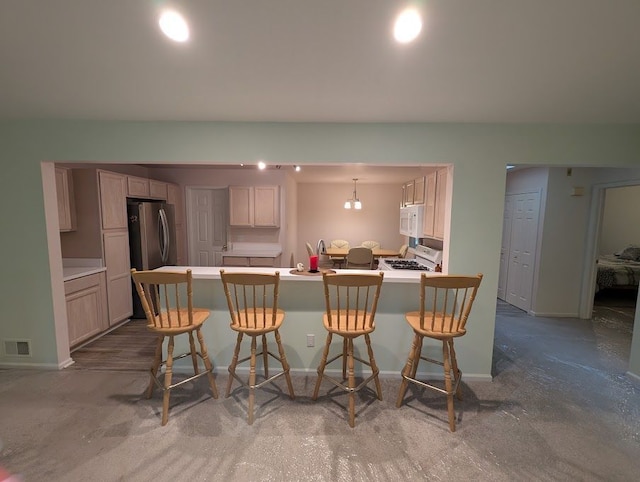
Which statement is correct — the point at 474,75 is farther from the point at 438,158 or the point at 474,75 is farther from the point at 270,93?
the point at 270,93

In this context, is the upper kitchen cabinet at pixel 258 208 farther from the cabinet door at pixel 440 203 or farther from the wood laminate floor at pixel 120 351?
the cabinet door at pixel 440 203

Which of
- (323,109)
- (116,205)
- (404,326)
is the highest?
(323,109)

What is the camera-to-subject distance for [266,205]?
5121mm

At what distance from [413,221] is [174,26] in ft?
12.0

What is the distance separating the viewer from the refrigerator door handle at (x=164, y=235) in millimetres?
4152

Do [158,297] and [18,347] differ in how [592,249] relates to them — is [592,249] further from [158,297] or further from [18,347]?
[18,347]

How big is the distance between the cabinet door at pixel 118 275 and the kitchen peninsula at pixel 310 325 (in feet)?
5.15

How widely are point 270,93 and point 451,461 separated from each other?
263 cm

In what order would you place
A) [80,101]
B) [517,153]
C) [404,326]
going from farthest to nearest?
[404,326] → [517,153] → [80,101]

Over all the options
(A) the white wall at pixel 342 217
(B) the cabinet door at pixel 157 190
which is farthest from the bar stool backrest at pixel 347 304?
(A) the white wall at pixel 342 217

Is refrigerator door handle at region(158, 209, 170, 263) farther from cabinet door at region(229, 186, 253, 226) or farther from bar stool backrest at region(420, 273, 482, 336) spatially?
bar stool backrest at region(420, 273, 482, 336)

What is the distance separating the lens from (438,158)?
247 cm

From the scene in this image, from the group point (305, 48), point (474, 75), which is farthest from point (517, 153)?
point (305, 48)

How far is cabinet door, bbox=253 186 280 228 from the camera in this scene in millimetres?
5117
